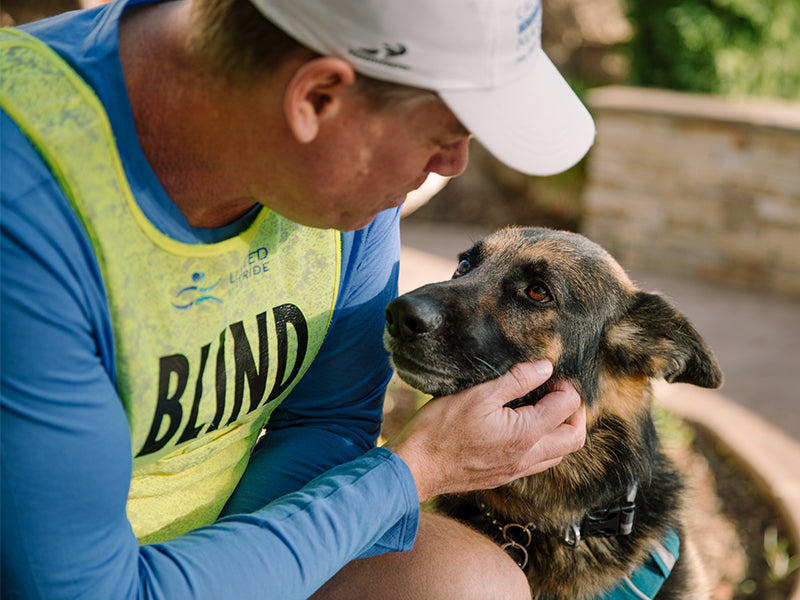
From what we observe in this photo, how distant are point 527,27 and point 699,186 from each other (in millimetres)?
6045

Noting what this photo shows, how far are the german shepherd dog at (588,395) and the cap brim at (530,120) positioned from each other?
2.46 ft

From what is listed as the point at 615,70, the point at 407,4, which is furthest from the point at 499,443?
the point at 615,70

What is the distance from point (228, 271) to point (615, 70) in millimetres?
9557

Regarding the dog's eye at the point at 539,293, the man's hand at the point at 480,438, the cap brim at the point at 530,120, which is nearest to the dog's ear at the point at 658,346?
the dog's eye at the point at 539,293

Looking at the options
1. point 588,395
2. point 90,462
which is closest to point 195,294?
point 90,462

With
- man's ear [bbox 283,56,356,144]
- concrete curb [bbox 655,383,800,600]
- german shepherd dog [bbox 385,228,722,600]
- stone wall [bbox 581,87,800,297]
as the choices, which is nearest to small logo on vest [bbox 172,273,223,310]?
man's ear [bbox 283,56,356,144]

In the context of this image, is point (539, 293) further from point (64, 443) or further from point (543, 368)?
point (64, 443)

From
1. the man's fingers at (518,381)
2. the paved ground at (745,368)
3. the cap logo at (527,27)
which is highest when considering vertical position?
the cap logo at (527,27)

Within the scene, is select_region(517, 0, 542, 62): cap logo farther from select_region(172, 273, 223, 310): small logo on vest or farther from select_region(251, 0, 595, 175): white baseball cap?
select_region(172, 273, 223, 310): small logo on vest

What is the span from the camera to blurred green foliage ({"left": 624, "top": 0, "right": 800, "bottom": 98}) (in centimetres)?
741

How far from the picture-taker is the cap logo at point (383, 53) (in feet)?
4.27

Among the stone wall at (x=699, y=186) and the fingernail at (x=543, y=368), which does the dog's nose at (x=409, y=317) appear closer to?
the fingernail at (x=543, y=368)

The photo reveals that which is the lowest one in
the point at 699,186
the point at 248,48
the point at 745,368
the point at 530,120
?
the point at 745,368

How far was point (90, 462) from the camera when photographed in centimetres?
136
